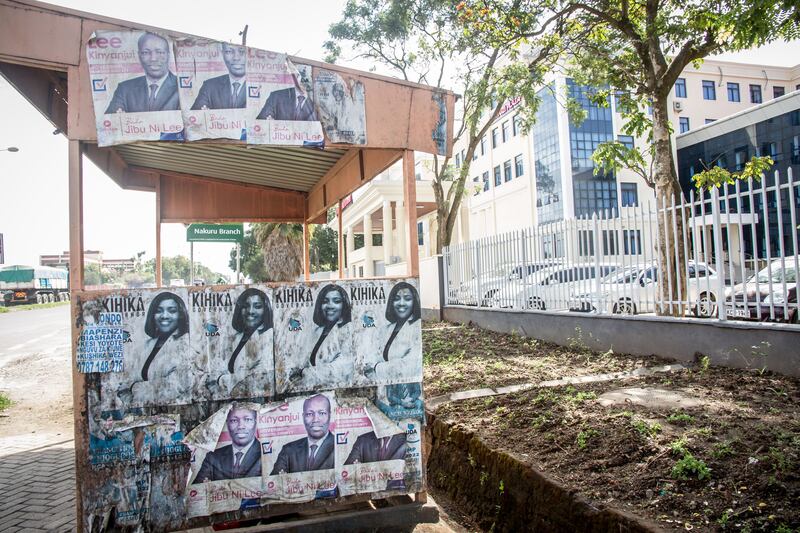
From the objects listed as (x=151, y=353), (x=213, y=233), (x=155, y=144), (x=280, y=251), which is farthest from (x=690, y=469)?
(x=280, y=251)

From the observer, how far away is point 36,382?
30.3ft

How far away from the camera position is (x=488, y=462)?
425cm

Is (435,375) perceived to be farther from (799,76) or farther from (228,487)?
(799,76)

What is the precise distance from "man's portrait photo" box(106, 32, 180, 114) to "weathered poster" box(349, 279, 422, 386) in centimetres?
149

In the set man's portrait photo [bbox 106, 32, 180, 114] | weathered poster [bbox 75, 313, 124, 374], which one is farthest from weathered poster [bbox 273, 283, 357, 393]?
man's portrait photo [bbox 106, 32, 180, 114]

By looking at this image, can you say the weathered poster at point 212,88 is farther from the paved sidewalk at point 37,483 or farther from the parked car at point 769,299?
the parked car at point 769,299

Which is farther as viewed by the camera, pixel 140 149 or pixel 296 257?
pixel 296 257

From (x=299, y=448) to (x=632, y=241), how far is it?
20.9 feet

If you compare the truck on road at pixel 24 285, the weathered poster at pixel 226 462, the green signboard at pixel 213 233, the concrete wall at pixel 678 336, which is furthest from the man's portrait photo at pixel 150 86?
the truck on road at pixel 24 285

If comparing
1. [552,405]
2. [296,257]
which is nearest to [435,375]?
[552,405]

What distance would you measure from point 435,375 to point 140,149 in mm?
4275

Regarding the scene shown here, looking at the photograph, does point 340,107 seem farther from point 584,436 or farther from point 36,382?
point 36,382

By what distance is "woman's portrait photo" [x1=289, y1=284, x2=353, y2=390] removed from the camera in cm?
321

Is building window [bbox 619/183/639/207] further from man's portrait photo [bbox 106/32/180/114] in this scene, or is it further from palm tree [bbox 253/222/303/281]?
man's portrait photo [bbox 106/32/180/114]
